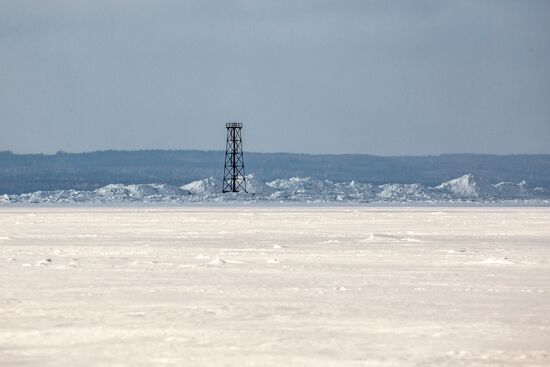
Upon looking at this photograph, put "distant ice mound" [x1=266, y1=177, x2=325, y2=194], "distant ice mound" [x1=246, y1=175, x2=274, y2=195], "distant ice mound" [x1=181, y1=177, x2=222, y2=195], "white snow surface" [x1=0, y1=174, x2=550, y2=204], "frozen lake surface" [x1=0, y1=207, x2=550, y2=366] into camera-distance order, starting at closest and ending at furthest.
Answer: "frozen lake surface" [x1=0, y1=207, x2=550, y2=366], "white snow surface" [x1=0, y1=174, x2=550, y2=204], "distant ice mound" [x1=246, y1=175, x2=274, y2=195], "distant ice mound" [x1=181, y1=177, x2=222, y2=195], "distant ice mound" [x1=266, y1=177, x2=325, y2=194]

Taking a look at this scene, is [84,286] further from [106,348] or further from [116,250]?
[116,250]

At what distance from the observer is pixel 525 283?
49.2 feet

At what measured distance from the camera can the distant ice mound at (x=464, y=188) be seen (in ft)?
→ 365

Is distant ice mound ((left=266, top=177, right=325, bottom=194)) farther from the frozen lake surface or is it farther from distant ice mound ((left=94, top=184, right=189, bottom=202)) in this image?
the frozen lake surface

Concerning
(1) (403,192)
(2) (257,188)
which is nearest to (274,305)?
(2) (257,188)

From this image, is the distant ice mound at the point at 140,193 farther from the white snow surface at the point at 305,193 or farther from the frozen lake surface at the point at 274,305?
the frozen lake surface at the point at 274,305

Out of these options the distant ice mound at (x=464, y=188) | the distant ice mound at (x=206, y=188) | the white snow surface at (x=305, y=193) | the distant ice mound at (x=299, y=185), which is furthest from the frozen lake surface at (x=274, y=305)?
the distant ice mound at (x=299, y=185)

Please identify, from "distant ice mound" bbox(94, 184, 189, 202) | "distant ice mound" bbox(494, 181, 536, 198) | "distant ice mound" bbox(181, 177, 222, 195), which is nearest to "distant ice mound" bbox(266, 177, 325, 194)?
"distant ice mound" bbox(181, 177, 222, 195)

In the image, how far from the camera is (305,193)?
364 ft

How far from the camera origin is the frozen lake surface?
9156 mm

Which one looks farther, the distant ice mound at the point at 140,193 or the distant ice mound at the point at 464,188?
the distant ice mound at the point at 464,188

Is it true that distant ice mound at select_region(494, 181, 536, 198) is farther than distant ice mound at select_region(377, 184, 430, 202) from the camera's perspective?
Yes

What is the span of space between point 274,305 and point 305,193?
98.6 meters

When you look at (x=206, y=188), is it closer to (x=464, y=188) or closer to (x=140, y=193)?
(x=140, y=193)
